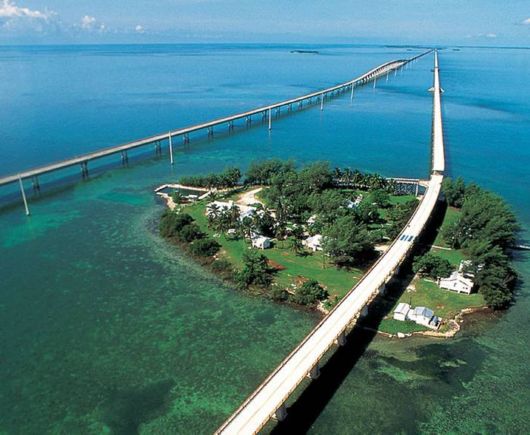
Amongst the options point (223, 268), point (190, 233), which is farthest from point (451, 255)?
point (190, 233)

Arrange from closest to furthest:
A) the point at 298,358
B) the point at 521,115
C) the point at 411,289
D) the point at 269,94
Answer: the point at 298,358 < the point at 411,289 < the point at 521,115 < the point at 269,94

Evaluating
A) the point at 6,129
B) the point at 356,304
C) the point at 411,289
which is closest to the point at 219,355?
the point at 356,304

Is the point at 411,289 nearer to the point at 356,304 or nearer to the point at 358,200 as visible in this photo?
the point at 356,304

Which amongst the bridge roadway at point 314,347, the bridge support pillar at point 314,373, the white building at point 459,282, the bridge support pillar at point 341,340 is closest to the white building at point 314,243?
the bridge roadway at point 314,347

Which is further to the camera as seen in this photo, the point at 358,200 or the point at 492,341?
the point at 358,200

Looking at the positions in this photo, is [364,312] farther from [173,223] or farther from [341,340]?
[173,223]

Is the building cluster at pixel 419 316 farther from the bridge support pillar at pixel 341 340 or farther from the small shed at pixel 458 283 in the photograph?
the bridge support pillar at pixel 341 340
